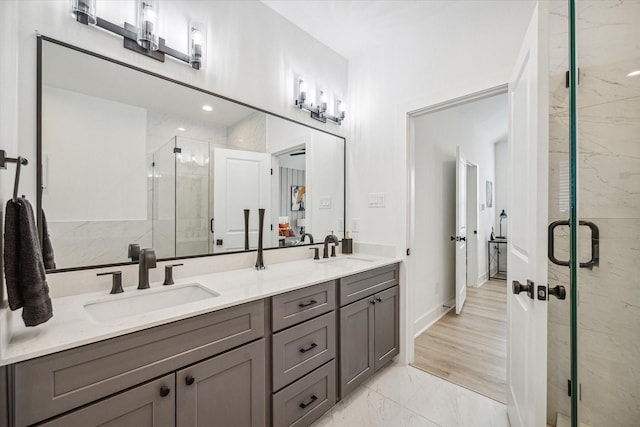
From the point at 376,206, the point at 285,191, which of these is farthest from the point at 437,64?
the point at 285,191

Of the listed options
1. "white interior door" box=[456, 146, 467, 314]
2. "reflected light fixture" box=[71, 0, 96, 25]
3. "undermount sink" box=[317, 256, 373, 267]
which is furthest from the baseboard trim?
"reflected light fixture" box=[71, 0, 96, 25]

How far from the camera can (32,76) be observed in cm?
118

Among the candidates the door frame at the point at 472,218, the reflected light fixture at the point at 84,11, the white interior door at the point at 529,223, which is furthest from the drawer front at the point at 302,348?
the door frame at the point at 472,218

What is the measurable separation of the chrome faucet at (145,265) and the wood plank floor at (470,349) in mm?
2097

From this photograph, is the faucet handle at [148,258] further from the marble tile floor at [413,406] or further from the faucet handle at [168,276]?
the marble tile floor at [413,406]

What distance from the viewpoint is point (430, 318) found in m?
3.12

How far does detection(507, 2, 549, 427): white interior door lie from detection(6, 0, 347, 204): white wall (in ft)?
5.01

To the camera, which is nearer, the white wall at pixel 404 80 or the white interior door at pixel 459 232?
the white wall at pixel 404 80

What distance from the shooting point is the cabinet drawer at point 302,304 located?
4.48 feet

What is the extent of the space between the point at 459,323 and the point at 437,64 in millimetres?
2633

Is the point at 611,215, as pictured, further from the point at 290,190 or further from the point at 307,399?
the point at 290,190

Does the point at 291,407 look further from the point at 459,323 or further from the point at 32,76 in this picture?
the point at 459,323

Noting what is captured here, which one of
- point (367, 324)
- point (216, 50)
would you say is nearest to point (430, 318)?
point (367, 324)

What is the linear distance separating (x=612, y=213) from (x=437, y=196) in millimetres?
2432
